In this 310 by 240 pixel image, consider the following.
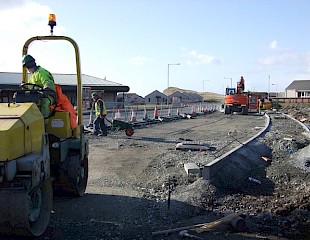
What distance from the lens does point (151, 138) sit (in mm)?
16609

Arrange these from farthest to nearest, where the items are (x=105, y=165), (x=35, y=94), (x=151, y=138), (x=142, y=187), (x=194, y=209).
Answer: (x=151, y=138) < (x=105, y=165) < (x=142, y=187) < (x=194, y=209) < (x=35, y=94)

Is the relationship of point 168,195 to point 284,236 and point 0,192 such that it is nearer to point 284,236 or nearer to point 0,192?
point 284,236

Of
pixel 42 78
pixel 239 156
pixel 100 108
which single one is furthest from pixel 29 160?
pixel 100 108

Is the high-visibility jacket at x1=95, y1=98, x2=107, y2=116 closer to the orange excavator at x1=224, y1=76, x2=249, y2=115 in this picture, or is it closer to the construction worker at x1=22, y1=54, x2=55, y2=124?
the construction worker at x1=22, y1=54, x2=55, y2=124

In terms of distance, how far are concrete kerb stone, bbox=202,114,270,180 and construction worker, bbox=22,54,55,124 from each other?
132 inches

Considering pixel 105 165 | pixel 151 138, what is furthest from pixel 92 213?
pixel 151 138

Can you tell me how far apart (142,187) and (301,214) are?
294 centimetres

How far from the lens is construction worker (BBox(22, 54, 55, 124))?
6.03m

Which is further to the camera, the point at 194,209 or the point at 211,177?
the point at 211,177

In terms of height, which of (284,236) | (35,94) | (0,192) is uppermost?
(35,94)

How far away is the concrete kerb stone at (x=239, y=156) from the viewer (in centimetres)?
812

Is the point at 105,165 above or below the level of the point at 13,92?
below

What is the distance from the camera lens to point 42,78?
6.25 meters

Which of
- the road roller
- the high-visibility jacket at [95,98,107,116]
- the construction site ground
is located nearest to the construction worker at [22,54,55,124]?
the road roller
